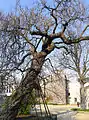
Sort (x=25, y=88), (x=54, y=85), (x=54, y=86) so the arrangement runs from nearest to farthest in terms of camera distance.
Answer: (x=25, y=88), (x=54, y=86), (x=54, y=85)

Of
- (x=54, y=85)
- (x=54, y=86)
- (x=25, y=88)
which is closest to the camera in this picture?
(x=25, y=88)

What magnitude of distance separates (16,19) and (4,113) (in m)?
4.53

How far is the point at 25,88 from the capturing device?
462 cm

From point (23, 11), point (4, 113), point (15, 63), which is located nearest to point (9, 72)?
point (15, 63)

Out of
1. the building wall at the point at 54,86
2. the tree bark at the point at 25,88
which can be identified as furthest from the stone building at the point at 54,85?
the tree bark at the point at 25,88

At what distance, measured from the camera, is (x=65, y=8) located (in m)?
6.51

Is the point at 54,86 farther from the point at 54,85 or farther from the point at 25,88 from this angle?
the point at 25,88

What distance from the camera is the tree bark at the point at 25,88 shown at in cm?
455

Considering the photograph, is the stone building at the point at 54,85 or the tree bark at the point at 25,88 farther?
the stone building at the point at 54,85

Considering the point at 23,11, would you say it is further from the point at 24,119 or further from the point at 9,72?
the point at 24,119

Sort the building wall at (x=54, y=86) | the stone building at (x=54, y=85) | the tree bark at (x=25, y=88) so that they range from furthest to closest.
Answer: the building wall at (x=54, y=86) → the stone building at (x=54, y=85) → the tree bark at (x=25, y=88)

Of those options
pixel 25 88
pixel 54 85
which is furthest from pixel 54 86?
pixel 25 88

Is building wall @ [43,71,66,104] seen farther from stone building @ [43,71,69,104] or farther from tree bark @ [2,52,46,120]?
tree bark @ [2,52,46,120]

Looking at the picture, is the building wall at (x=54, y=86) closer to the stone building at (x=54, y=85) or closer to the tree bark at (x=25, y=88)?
the stone building at (x=54, y=85)
